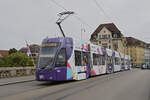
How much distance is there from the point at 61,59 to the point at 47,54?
0.99 metres

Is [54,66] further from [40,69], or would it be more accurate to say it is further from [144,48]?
[144,48]

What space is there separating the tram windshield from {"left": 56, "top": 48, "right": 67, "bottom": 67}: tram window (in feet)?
1.31

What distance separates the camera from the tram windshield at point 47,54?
45.2 ft

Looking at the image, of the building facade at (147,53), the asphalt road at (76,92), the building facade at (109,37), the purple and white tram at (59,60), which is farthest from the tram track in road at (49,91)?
the building facade at (147,53)

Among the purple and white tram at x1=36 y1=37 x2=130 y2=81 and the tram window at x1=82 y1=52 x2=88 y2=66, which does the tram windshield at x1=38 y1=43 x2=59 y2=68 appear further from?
the tram window at x1=82 y1=52 x2=88 y2=66

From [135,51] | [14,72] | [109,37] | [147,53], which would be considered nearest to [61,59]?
[14,72]

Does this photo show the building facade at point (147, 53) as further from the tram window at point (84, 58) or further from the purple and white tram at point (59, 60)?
the purple and white tram at point (59, 60)

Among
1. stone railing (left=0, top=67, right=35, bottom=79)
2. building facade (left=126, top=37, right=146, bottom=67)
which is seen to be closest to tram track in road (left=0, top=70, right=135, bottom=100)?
stone railing (left=0, top=67, right=35, bottom=79)

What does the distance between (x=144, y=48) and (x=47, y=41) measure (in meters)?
123

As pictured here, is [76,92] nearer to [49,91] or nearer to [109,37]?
[49,91]

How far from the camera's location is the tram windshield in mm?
13781

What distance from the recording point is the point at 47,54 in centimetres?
1409

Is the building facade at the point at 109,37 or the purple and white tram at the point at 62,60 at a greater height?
the building facade at the point at 109,37

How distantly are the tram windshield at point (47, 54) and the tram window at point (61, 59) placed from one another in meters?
0.40
